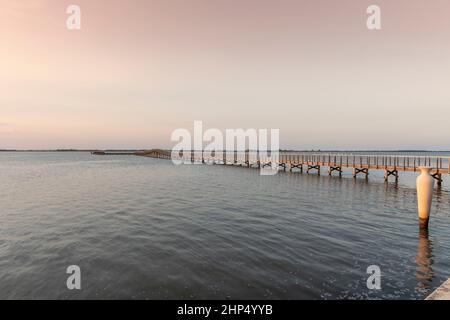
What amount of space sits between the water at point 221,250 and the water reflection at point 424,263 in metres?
0.04

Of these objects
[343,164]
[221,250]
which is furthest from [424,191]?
[343,164]

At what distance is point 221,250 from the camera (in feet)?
38.2

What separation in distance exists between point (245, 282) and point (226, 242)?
159 inches

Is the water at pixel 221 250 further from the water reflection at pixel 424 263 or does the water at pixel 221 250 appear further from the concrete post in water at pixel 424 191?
the concrete post in water at pixel 424 191

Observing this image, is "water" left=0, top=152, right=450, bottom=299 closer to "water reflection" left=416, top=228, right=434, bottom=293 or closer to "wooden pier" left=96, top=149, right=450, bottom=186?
"water reflection" left=416, top=228, right=434, bottom=293

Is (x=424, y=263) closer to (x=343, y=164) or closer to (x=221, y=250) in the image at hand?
(x=221, y=250)

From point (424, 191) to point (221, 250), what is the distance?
11.5 meters

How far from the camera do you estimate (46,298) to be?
26.3 ft

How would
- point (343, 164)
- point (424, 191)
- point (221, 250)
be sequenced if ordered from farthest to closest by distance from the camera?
point (343, 164) → point (424, 191) → point (221, 250)

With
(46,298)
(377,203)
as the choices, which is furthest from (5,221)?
(377,203)

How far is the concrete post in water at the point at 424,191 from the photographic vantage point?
13.9 metres

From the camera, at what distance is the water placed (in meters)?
8.41

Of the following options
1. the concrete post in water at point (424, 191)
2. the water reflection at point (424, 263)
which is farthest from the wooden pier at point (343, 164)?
the water reflection at point (424, 263)

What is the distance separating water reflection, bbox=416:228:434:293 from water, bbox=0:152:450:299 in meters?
0.04
